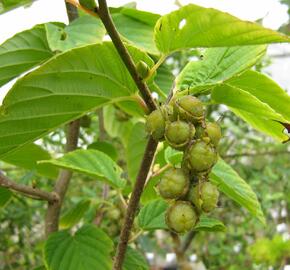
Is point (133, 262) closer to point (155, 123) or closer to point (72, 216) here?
point (72, 216)

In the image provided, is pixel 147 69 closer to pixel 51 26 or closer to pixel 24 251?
pixel 51 26

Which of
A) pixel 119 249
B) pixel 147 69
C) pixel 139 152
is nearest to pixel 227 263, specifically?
pixel 139 152

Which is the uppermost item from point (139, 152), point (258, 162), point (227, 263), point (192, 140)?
point (192, 140)

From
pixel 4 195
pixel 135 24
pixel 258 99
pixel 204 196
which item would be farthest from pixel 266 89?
pixel 4 195

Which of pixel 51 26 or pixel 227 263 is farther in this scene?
pixel 227 263

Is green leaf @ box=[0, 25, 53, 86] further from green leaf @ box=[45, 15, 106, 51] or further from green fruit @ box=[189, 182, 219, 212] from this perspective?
green fruit @ box=[189, 182, 219, 212]
